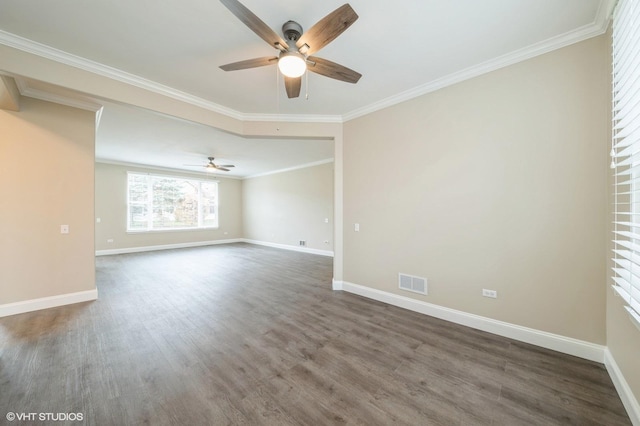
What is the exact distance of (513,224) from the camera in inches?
91.0

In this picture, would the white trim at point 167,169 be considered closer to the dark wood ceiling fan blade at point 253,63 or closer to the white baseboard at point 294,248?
the white baseboard at point 294,248

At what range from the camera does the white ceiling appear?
1.80 meters

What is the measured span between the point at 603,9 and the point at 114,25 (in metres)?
4.07

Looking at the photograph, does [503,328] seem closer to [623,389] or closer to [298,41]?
[623,389]

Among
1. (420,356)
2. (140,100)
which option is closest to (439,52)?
(420,356)

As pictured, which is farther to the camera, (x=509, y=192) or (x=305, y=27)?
(x=509, y=192)

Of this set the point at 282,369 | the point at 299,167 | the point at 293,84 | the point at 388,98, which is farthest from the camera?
the point at 299,167

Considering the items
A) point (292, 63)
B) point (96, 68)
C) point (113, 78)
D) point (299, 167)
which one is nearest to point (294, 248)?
point (299, 167)

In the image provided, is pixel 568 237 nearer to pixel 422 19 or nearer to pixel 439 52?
pixel 439 52

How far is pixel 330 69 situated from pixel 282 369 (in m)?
2.66

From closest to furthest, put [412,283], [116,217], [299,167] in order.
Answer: [412,283] < [116,217] < [299,167]

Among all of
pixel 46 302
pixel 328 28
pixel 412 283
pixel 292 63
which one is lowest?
pixel 46 302

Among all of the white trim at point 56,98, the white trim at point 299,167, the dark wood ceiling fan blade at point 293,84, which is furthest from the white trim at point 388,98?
the white trim at point 299,167

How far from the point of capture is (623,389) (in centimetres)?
154
